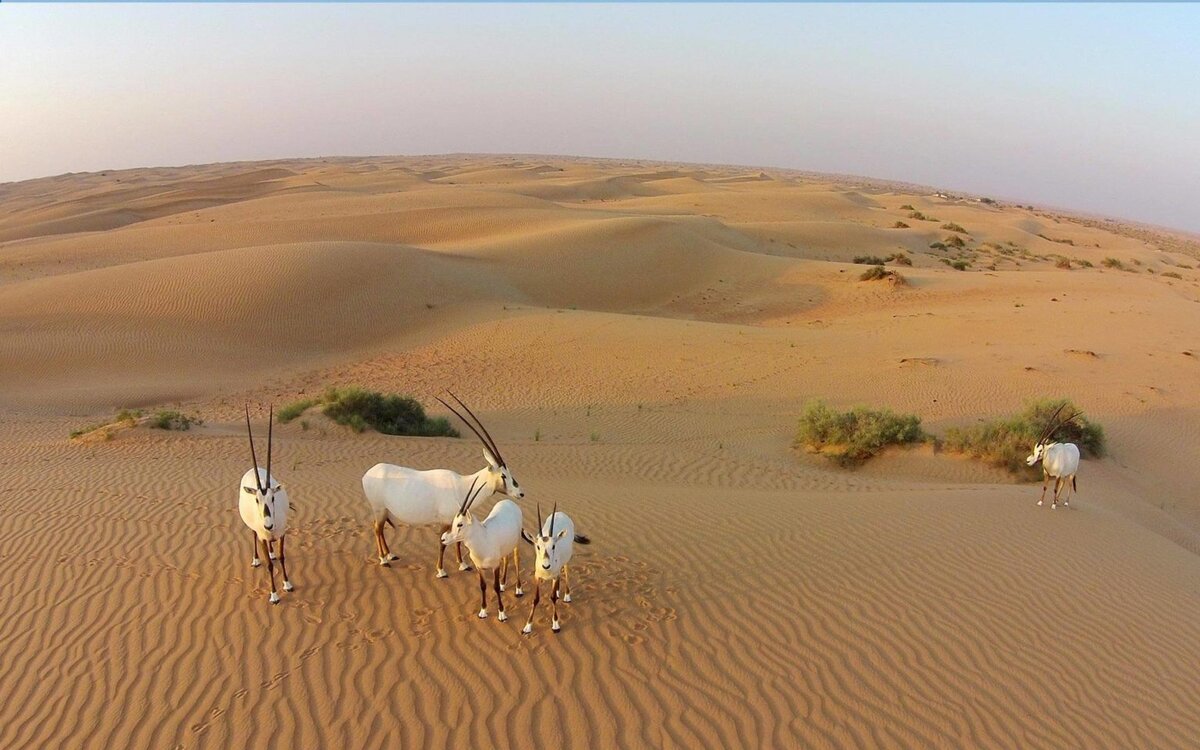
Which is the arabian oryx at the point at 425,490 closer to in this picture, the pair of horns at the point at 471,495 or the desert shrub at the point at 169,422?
the pair of horns at the point at 471,495

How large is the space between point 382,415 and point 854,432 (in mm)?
9714

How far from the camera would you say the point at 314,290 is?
26828 mm

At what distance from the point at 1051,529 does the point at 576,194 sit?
65.2m

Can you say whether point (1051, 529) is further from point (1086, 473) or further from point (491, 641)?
point (491, 641)

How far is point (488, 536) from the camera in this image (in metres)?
5.98

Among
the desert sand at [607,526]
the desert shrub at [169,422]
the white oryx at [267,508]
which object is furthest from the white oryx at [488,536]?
the desert shrub at [169,422]

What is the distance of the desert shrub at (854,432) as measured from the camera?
14.4 metres

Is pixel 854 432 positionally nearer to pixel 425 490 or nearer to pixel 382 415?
pixel 382 415

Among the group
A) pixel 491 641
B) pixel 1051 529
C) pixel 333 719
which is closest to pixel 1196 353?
pixel 1051 529

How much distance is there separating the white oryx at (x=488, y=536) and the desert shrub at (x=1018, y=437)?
1110 cm

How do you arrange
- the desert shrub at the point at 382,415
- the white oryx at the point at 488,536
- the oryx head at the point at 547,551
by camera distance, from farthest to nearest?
the desert shrub at the point at 382,415 → the white oryx at the point at 488,536 → the oryx head at the point at 547,551

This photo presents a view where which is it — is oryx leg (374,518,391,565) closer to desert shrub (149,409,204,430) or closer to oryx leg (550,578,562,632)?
oryx leg (550,578,562,632)

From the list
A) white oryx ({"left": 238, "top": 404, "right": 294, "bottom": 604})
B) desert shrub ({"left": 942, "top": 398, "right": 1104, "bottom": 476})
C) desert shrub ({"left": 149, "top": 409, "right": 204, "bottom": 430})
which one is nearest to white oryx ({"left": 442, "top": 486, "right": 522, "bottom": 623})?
white oryx ({"left": 238, "top": 404, "right": 294, "bottom": 604})

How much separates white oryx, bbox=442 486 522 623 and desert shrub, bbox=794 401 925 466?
9864mm
